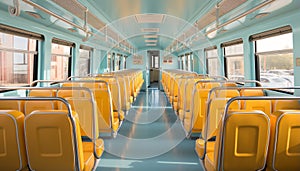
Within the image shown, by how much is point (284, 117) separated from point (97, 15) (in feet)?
14.2

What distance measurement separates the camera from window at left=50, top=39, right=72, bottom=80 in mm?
4980

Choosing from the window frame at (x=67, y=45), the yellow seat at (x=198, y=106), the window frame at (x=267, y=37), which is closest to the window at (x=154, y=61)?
the window frame at (x=67, y=45)

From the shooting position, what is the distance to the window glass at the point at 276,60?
3418mm

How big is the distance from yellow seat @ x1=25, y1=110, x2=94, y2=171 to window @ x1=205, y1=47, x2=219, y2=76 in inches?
231

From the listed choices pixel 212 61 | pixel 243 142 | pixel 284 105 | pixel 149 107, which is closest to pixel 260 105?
pixel 284 105

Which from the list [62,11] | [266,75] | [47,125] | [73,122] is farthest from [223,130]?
[62,11]

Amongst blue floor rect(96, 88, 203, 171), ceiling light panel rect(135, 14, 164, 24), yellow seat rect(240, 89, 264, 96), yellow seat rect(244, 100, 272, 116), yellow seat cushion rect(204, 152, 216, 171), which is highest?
ceiling light panel rect(135, 14, 164, 24)

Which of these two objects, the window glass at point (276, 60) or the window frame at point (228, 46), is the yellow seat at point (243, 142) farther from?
the window frame at point (228, 46)

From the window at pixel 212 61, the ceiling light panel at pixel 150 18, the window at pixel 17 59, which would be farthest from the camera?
the window at pixel 212 61

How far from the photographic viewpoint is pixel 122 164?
2646mm

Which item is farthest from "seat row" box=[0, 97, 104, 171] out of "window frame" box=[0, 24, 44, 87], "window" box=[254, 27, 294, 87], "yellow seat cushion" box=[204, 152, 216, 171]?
"window" box=[254, 27, 294, 87]

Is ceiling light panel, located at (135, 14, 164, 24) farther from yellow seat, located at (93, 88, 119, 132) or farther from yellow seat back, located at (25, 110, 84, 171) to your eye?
yellow seat back, located at (25, 110, 84, 171)

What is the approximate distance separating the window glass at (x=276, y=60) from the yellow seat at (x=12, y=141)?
3.48 meters

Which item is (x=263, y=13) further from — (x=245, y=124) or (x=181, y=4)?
(x=245, y=124)
